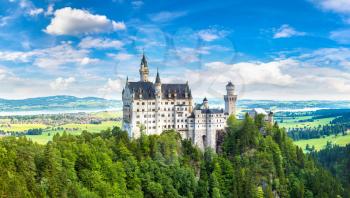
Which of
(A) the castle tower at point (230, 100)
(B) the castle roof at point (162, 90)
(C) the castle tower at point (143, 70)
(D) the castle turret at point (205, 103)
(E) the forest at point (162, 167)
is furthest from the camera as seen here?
(A) the castle tower at point (230, 100)

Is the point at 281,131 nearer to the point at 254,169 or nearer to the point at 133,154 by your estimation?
the point at 254,169

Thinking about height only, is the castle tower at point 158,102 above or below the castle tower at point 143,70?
below

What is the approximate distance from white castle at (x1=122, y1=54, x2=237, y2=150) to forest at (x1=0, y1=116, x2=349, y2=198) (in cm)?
428

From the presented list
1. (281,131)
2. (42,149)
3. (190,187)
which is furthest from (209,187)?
(42,149)

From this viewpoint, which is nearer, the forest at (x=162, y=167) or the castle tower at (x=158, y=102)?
the forest at (x=162, y=167)

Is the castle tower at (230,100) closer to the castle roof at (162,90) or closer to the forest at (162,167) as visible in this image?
the forest at (162,167)

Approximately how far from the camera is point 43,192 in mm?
85188

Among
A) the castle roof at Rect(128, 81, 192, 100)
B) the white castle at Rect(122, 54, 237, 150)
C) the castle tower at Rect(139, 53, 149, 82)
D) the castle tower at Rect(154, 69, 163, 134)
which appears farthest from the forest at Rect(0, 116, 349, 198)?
the castle tower at Rect(139, 53, 149, 82)

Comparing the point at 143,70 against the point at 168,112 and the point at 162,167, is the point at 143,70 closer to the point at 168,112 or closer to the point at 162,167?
the point at 168,112

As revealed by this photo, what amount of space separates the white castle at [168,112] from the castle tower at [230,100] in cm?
488

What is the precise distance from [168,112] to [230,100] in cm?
2213

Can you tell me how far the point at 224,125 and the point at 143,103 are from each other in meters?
26.4

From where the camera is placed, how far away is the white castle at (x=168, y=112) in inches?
5032

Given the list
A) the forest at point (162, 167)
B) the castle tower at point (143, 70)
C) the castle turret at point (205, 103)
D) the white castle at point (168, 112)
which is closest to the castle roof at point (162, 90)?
the white castle at point (168, 112)
